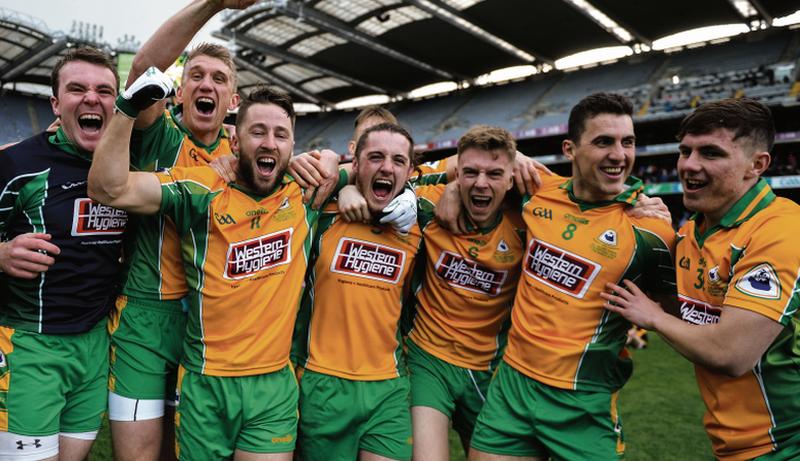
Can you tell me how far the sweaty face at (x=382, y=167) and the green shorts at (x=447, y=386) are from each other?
1025mm

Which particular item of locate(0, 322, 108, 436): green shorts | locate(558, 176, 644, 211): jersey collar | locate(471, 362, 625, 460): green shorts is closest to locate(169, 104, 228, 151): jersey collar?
locate(0, 322, 108, 436): green shorts

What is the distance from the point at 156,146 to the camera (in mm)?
3152

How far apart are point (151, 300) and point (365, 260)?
48.3 inches

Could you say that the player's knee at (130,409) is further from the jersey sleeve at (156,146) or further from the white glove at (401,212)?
the white glove at (401,212)

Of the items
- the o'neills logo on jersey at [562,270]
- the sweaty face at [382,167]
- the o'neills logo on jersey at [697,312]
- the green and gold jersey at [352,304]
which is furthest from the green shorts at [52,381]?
the o'neills logo on jersey at [697,312]

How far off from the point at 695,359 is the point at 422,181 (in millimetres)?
2179

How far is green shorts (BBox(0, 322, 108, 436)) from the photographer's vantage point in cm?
264

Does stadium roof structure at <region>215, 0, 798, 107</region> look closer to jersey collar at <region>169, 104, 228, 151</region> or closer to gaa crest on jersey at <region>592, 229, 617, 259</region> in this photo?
Answer: jersey collar at <region>169, 104, 228, 151</region>

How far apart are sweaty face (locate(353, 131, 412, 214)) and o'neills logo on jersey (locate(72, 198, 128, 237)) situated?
53.5 inches

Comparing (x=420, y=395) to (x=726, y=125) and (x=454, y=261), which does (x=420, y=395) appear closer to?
(x=454, y=261)

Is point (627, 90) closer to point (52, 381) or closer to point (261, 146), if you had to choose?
point (261, 146)

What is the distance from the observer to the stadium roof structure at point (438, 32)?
22828 millimetres

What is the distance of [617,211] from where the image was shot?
3.04 metres

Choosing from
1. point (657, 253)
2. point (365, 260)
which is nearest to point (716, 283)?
point (657, 253)
